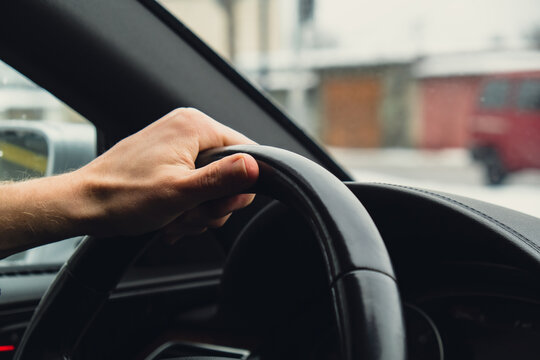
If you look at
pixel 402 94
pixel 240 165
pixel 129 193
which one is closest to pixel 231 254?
pixel 129 193

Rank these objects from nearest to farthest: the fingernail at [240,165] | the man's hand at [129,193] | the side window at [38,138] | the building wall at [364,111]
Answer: the fingernail at [240,165]
the man's hand at [129,193]
the side window at [38,138]
the building wall at [364,111]

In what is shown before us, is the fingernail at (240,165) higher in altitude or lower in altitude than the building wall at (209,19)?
lower

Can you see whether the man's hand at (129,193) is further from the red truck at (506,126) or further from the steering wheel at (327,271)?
the red truck at (506,126)

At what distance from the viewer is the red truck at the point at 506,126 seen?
23.6ft

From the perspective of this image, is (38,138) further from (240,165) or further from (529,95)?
(529,95)

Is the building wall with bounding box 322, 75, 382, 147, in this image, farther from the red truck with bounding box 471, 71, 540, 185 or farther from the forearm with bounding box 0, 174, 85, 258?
the forearm with bounding box 0, 174, 85, 258

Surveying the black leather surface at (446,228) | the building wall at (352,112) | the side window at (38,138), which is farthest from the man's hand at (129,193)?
the building wall at (352,112)

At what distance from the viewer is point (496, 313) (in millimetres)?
1073

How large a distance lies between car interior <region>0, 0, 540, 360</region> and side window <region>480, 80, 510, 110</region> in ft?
20.2

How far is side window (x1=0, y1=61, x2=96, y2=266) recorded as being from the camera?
1.57 m

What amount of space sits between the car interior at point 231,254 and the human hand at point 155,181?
0.05 metres

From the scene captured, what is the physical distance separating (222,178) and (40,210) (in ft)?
1.08

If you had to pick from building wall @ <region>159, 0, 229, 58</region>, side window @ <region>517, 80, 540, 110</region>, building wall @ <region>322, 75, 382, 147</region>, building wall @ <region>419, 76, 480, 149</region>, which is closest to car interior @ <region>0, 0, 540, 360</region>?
building wall @ <region>159, 0, 229, 58</region>

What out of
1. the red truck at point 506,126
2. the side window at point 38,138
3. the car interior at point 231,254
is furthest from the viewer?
the red truck at point 506,126
